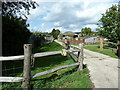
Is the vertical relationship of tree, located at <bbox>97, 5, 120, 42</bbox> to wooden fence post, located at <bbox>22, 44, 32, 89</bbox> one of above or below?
above

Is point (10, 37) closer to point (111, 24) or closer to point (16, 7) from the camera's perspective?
point (16, 7)

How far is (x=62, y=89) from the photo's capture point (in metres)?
3.76

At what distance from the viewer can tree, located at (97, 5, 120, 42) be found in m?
19.2

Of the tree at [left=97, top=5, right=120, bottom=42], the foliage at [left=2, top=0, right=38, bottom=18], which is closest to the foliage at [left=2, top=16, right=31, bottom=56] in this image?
the foliage at [left=2, top=0, right=38, bottom=18]

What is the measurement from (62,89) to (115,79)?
2259mm

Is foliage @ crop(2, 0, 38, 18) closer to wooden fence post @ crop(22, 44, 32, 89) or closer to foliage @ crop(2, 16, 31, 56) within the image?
foliage @ crop(2, 16, 31, 56)

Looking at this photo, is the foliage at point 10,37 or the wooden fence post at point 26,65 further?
the foliage at point 10,37

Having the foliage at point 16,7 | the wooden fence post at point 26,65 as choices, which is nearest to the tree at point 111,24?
the foliage at point 16,7

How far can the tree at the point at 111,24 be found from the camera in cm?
1916

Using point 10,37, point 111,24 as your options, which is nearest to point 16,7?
point 10,37

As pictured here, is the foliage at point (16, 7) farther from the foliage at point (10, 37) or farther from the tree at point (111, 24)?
the tree at point (111, 24)

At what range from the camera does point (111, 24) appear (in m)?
20.4

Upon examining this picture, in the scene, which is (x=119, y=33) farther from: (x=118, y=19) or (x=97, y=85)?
(x=97, y=85)

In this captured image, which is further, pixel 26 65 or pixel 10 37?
pixel 10 37
